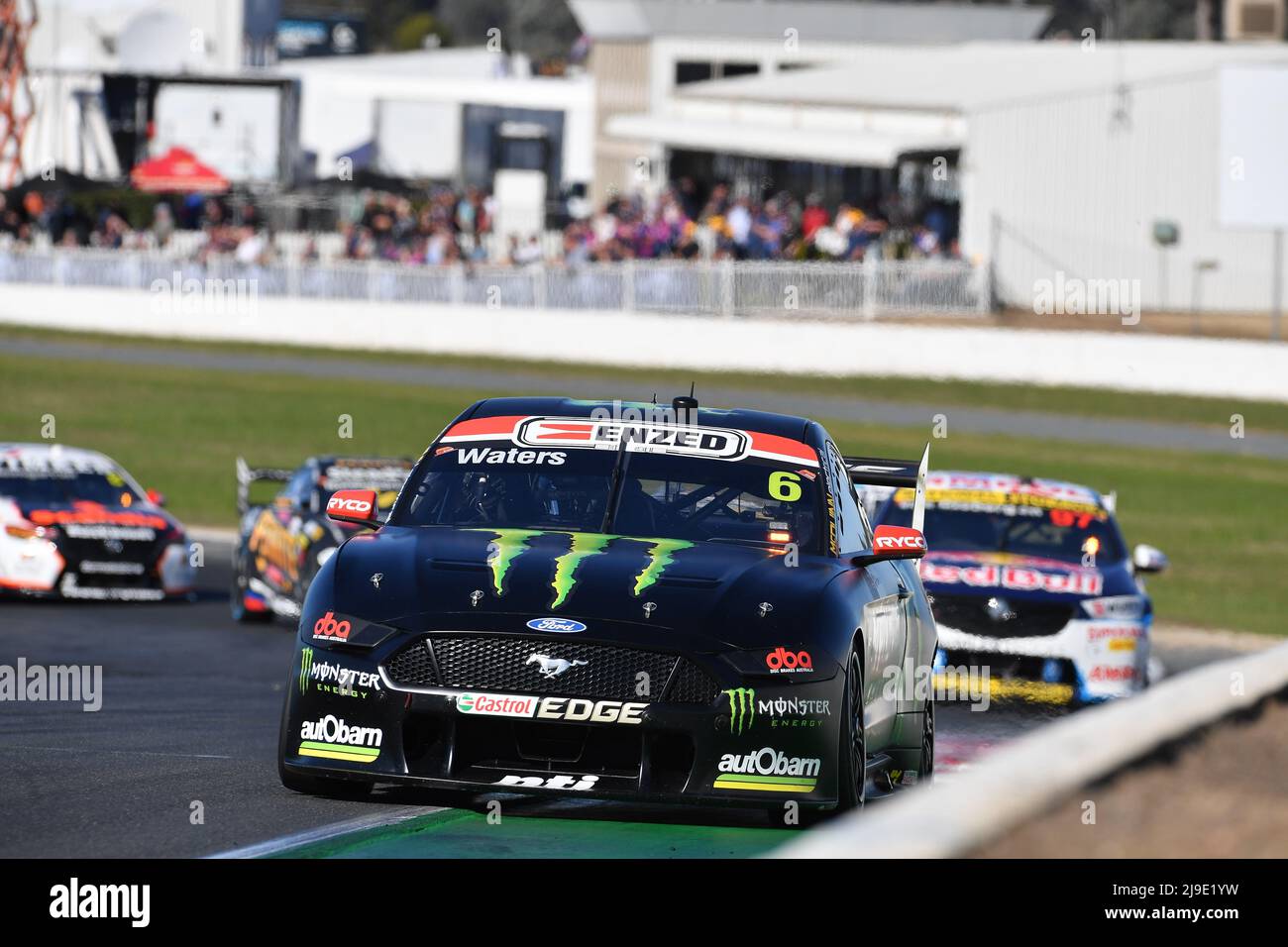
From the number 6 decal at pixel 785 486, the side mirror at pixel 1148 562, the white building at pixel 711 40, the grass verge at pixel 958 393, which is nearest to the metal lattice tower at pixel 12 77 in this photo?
the white building at pixel 711 40

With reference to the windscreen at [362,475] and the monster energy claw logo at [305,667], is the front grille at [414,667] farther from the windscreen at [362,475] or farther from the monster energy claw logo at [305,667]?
the windscreen at [362,475]

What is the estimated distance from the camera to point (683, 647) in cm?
773

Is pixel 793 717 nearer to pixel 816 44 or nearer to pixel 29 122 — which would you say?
pixel 816 44

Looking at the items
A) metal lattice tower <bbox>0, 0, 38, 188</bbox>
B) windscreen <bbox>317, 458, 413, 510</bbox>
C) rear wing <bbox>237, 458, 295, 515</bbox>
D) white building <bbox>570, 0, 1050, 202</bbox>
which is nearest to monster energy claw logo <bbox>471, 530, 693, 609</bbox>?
windscreen <bbox>317, 458, 413, 510</bbox>

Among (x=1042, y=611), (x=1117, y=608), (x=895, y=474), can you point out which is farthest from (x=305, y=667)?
(x=1117, y=608)

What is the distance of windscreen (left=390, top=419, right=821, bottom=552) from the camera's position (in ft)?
29.3

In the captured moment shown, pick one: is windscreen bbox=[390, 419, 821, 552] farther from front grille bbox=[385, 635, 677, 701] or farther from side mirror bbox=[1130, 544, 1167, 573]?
side mirror bbox=[1130, 544, 1167, 573]

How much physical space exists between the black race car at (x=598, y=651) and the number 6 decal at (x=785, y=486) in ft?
0.19

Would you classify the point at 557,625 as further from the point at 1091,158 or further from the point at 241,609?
the point at 1091,158

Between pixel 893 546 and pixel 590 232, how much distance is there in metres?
36.2

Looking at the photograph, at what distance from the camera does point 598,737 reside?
303 inches

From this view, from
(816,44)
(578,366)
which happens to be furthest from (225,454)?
(816,44)
